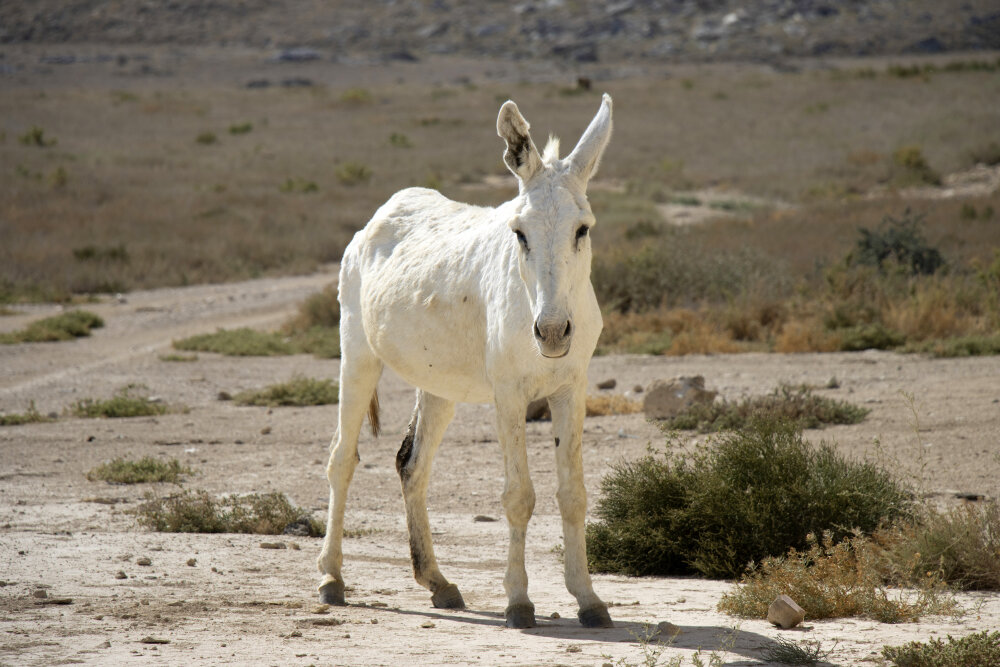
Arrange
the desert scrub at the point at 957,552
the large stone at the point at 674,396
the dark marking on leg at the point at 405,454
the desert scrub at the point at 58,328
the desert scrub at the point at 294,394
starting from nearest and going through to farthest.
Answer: the desert scrub at the point at 957,552, the dark marking on leg at the point at 405,454, the large stone at the point at 674,396, the desert scrub at the point at 294,394, the desert scrub at the point at 58,328

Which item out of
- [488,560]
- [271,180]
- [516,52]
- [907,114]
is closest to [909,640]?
[488,560]

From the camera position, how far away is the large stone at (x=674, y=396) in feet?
34.9

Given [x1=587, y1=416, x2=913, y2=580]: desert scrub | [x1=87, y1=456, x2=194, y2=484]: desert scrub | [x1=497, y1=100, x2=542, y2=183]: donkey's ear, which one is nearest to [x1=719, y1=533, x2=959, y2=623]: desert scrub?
[x1=587, y1=416, x2=913, y2=580]: desert scrub

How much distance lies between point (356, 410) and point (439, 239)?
129 centimetres

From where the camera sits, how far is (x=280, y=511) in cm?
788

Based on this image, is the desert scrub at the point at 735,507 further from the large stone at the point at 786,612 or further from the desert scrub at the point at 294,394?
the desert scrub at the point at 294,394

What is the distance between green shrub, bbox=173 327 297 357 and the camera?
15961mm

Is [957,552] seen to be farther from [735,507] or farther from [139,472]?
[139,472]

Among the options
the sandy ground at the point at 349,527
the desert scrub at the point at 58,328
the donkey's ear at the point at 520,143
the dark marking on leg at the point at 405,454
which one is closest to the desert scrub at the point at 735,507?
the sandy ground at the point at 349,527

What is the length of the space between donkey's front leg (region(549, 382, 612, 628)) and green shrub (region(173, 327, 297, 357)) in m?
11.2

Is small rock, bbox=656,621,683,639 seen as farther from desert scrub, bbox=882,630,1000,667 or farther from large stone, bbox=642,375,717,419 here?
large stone, bbox=642,375,717,419

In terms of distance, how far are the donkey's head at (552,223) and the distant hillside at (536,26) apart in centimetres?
9244

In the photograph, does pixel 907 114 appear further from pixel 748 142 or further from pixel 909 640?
pixel 909 640

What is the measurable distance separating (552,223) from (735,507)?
249cm
